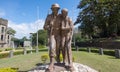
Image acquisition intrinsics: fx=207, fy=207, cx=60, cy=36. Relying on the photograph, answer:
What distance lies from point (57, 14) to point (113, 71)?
6369 mm

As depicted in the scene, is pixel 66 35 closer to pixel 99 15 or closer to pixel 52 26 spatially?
pixel 52 26

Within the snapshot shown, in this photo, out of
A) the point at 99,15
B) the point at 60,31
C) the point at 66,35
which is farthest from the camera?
the point at 99,15

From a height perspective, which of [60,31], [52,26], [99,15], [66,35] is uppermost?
[99,15]

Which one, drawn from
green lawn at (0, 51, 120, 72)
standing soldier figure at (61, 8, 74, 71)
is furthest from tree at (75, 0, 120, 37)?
standing soldier figure at (61, 8, 74, 71)

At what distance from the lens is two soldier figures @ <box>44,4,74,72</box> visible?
8430mm

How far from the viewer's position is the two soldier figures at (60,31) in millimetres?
8430

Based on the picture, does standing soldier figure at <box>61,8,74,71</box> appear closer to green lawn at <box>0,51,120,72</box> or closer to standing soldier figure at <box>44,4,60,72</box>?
standing soldier figure at <box>44,4,60,72</box>

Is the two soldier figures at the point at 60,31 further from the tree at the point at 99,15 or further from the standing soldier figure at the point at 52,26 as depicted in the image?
the tree at the point at 99,15

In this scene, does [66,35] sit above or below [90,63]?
above

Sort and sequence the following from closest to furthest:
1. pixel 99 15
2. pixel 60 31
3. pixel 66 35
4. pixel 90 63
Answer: pixel 66 35
pixel 60 31
pixel 90 63
pixel 99 15

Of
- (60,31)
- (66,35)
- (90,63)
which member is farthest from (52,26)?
(90,63)

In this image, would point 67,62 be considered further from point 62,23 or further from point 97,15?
point 97,15

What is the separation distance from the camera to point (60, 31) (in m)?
8.62

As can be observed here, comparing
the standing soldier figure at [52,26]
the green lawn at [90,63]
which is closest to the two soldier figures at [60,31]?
the standing soldier figure at [52,26]
